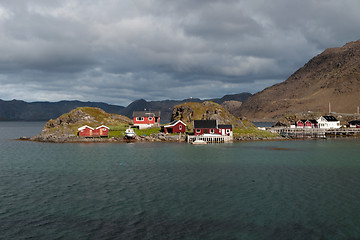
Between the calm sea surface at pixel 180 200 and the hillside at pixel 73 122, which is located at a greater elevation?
the hillside at pixel 73 122

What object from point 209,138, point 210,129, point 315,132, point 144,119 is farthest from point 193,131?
point 315,132

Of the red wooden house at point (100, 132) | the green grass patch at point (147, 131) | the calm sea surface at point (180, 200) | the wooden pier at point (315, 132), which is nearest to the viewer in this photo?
the calm sea surface at point (180, 200)

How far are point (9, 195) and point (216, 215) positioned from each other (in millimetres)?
22584

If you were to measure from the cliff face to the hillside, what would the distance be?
999 inches

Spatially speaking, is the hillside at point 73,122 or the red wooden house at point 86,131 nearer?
the red wooden house at point 86,131

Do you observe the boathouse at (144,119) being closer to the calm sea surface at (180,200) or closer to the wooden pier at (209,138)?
the wooden pier at (209,138)

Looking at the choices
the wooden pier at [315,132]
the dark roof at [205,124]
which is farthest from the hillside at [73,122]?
the wooden pier at [315,132]

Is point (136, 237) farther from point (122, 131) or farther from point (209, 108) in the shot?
point (209, 108)

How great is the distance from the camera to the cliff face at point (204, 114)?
11434 cm

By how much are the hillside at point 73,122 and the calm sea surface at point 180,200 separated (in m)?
48.0

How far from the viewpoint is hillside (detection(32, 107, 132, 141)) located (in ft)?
330

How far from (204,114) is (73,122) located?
5080 cm

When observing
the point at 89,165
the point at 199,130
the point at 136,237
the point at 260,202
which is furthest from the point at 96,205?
the point at 199,130

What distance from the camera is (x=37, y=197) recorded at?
32.1m
